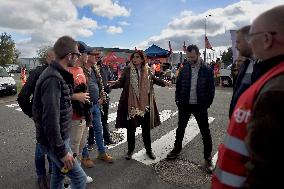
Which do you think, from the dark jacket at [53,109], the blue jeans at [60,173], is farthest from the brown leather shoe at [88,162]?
the dark jacket at [53,109]

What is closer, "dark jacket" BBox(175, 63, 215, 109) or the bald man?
the bald man

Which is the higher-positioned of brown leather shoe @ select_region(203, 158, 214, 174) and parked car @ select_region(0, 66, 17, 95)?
parked car @ select_region(0, 66, 17, 95)

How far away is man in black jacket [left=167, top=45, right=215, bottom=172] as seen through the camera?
561cm

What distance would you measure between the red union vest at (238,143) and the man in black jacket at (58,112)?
169 centimetres

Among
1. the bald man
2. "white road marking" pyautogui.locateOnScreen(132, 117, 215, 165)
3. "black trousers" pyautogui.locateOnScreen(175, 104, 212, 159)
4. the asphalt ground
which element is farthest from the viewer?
"white road marking" pyautogui.locateOnScreen(132, 117, 215, 165)

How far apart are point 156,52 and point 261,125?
30.0 meters

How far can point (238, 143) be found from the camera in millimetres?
1681

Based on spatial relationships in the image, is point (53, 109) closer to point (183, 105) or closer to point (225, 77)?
point (183, 105)

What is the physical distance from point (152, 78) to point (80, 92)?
2.21 metres

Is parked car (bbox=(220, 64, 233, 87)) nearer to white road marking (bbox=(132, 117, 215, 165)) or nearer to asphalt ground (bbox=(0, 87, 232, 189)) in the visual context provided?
white road marking (bbox=(132, 117, 215, 165))

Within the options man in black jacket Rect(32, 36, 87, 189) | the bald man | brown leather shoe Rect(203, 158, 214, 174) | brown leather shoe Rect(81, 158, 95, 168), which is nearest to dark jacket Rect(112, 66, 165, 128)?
brown leather shoe Rect(81, 158, 95, 168)

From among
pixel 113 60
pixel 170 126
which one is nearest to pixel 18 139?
pixel 170 126

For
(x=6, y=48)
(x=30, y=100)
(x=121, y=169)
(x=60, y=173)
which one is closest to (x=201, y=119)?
(x=121, y=169)

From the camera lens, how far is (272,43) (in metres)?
1.69
